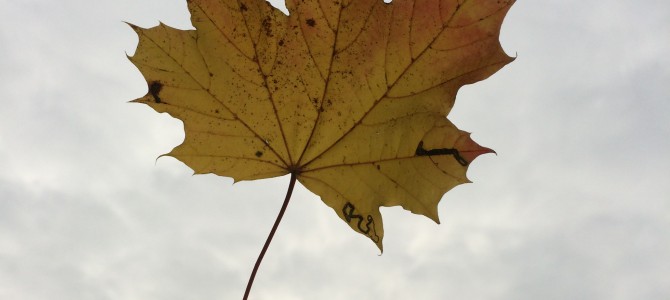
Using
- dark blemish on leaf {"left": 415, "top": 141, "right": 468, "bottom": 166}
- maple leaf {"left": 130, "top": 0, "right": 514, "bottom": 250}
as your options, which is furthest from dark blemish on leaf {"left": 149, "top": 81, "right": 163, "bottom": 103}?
dark blemish on leaf {"left": 415, "top": 141, "right": 468, "bottom": 166}

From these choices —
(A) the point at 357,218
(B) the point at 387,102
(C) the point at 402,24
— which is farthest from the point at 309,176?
(C) the point at 402,24

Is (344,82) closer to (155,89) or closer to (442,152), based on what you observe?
(442,152)

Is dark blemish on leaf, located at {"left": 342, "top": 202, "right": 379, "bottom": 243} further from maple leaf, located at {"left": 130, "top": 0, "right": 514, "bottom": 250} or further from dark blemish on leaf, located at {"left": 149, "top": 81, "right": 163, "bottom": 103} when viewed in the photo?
dark blemish on leaf, located at {"left": 149, "top": 81, "right": 163, "bottom": 103}

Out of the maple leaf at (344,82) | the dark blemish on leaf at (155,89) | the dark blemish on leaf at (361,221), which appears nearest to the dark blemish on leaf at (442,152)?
the maple leaf at (344,82)

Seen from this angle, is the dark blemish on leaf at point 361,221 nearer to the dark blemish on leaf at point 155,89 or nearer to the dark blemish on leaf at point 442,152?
the dark blemish on leaf at point 442,152

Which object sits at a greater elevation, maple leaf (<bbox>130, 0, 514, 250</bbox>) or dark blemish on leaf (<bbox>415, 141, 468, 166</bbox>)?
maple leaf (<bbox>130, 0, 514, 250</bbox>)

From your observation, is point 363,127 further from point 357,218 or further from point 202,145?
point 202,145

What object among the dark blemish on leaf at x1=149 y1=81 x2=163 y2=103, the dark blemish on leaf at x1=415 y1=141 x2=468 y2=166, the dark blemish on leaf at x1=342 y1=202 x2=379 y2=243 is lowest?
the dark blemish on leaf at x1=342 y1=202 x2=379 y2=243

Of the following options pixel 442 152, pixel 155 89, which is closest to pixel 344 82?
pixel 442 152
